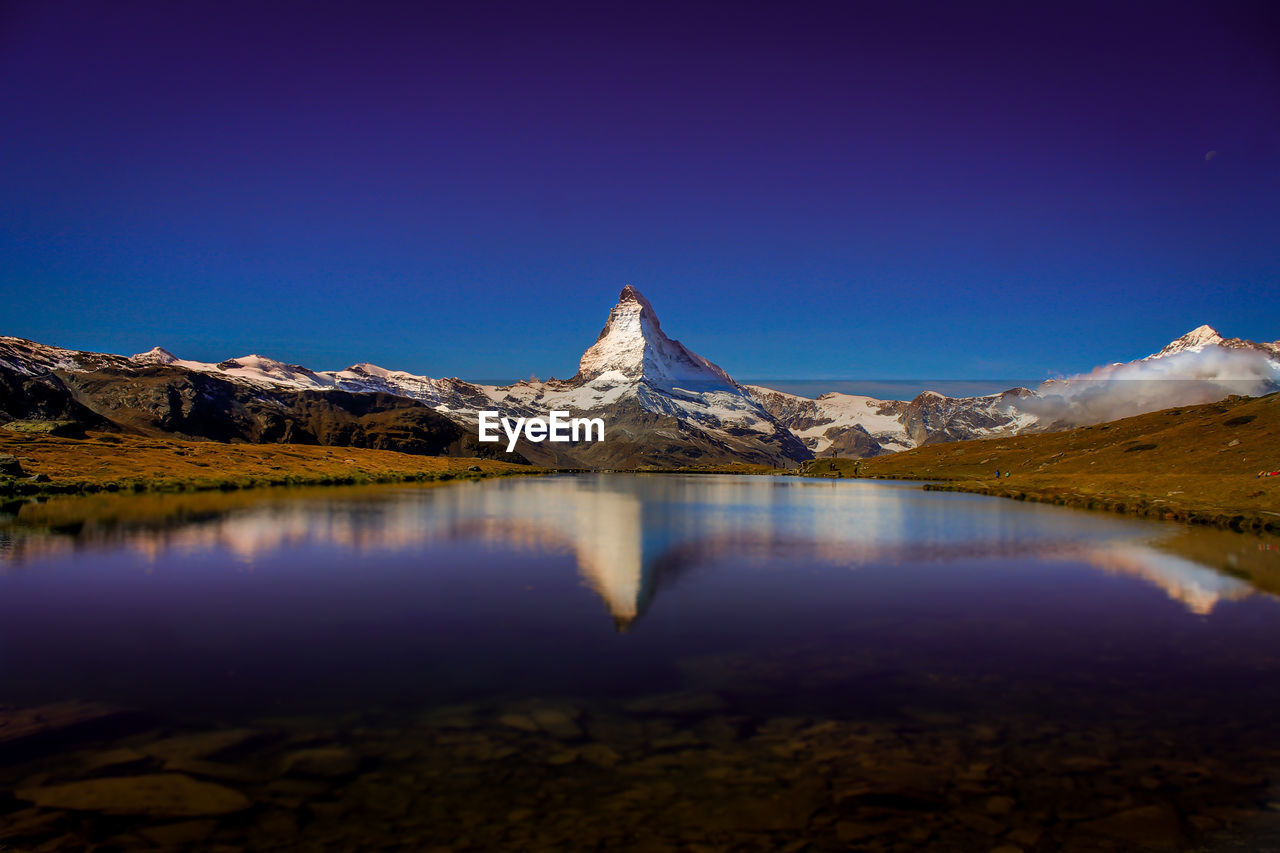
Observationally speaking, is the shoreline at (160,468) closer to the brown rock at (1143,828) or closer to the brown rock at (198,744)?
Answer: the brown rock at (198,744)

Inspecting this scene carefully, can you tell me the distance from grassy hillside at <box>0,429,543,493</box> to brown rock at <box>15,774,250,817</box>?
6888cm

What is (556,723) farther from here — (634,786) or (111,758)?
(111,758)

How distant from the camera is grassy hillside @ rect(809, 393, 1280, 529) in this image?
209ft

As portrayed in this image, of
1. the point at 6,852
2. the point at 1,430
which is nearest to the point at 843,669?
the point at 6,852

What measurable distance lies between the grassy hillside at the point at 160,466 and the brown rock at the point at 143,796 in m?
68.9

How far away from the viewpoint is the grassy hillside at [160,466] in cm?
7600

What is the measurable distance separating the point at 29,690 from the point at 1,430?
121 metres

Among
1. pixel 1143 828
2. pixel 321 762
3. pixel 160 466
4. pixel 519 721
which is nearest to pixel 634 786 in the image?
pixel 519 721

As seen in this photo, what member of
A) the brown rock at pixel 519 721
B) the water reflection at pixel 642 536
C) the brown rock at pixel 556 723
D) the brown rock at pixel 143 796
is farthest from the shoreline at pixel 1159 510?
the brown rock at pixel 143 796

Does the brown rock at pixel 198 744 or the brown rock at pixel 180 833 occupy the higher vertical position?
the brown rock at pixel 198 744

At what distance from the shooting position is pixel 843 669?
17594 mm

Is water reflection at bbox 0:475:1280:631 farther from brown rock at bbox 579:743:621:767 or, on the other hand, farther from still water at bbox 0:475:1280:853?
brown rock at bbox 579:743:621:767

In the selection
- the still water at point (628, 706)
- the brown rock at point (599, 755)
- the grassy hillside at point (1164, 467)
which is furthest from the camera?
the grassy hillside at point (1164, 467)

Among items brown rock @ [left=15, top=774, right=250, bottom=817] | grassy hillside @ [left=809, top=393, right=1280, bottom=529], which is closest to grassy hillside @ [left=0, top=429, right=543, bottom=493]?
brown rock @ [left=15, top=774, right=250, bottom=817]
